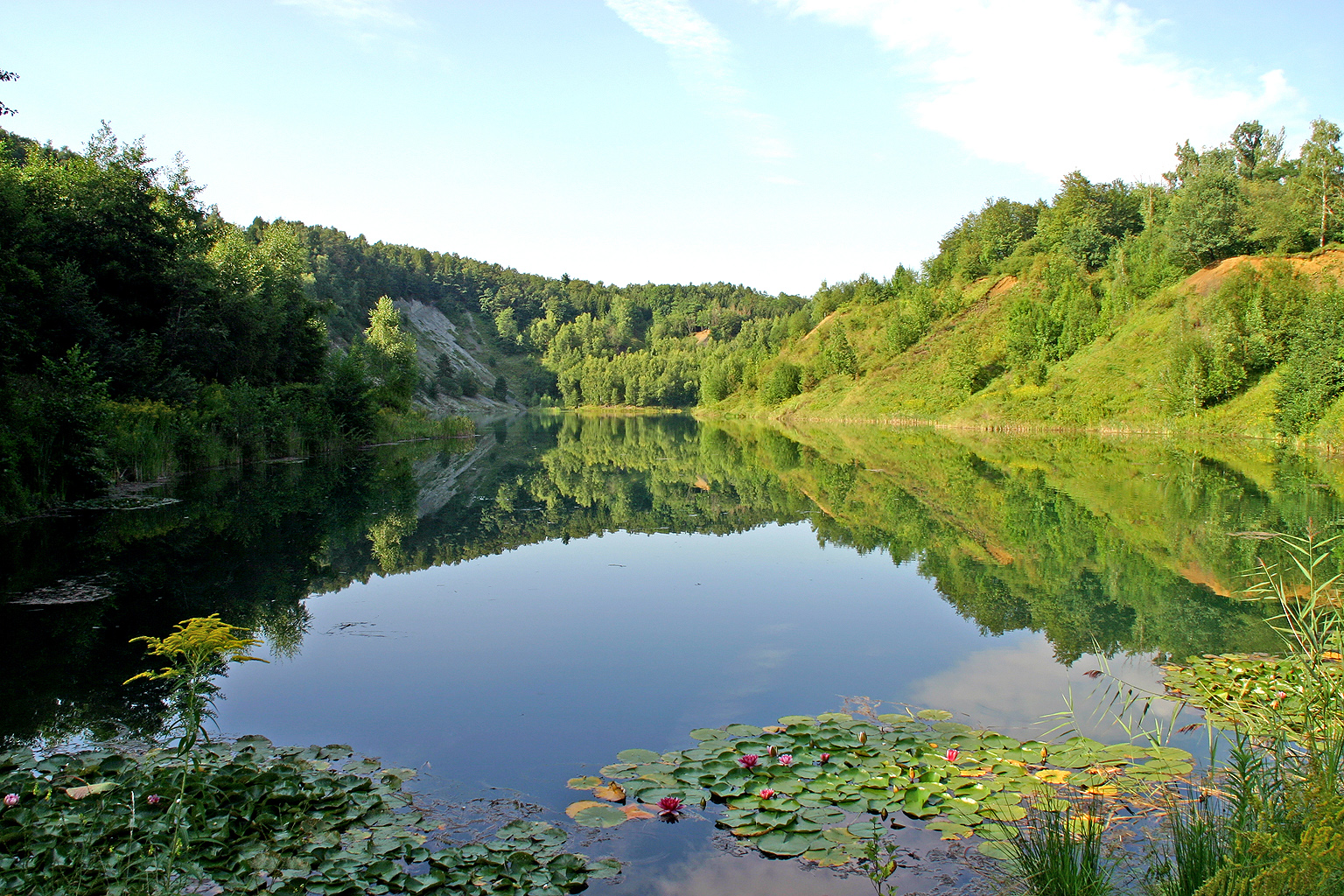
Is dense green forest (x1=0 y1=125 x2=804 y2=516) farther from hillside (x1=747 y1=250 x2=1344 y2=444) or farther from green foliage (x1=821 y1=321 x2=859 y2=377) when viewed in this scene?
green foliage (x1=821 y1=321 x2=859 y2=377)

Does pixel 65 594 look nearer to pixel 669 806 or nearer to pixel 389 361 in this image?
pixel 669 806

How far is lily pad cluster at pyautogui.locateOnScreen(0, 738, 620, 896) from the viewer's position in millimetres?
4062

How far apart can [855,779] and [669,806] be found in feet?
4.45

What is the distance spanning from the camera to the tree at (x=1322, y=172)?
50406mm

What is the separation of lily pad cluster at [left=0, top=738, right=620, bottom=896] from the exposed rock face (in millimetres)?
85553

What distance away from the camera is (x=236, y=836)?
457cm

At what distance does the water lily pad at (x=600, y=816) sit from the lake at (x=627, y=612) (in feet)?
0.26

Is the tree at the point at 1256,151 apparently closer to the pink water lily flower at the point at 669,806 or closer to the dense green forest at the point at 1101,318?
the dense green forest at the point at 1101,318

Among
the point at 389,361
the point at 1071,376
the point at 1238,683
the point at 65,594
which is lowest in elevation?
the point at 65,594

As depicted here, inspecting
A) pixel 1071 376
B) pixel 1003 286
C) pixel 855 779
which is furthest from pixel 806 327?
pixel 855 779

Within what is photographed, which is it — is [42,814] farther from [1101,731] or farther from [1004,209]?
[1004,209]

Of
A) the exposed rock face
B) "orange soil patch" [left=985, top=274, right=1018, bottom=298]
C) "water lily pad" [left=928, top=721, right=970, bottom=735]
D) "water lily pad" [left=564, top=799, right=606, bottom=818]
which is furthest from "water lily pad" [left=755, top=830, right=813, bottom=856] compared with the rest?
the exposed rock face

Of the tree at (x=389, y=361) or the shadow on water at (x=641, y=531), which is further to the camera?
the tree at (x=389, y=361)

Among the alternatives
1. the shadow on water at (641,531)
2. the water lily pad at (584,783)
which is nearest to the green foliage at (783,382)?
the shadow on water at (641,531)
